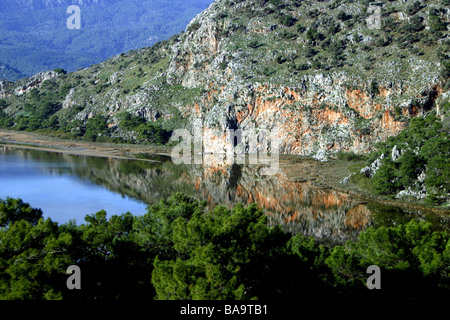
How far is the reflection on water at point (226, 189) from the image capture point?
4997 cm

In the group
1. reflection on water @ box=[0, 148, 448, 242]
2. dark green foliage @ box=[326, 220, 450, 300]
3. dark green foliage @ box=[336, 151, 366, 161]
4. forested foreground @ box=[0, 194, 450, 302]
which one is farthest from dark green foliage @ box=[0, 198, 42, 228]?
dark green foliage @ box=[336, 151, 366, 161]

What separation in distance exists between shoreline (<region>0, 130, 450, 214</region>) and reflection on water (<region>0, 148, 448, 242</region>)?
2.24m

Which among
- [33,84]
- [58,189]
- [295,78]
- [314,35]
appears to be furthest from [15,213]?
[33,84]

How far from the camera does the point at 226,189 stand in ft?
214

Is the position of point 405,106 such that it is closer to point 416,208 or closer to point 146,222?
point 416,208

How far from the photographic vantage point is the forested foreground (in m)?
22.1

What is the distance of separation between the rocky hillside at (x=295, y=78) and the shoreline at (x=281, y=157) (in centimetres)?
567

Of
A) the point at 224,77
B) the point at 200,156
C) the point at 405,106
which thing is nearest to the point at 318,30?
the point at 224,77

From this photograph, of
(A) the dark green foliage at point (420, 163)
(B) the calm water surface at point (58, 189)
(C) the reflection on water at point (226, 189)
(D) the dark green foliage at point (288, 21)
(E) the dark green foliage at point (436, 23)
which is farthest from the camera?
(D) the dark green foliage at point (288, 21)

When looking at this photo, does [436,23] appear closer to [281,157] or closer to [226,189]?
[281,157]

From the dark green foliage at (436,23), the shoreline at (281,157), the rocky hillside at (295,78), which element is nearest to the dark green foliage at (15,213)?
the shoreline at (281,157)

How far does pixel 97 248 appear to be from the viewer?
2903cm

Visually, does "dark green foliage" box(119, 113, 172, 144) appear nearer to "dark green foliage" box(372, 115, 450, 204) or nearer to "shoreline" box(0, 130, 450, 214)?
"shoreline" box(0, 130, 450, 214)

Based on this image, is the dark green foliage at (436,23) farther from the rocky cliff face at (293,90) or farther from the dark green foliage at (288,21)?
the dark green foliage at (288,21)
